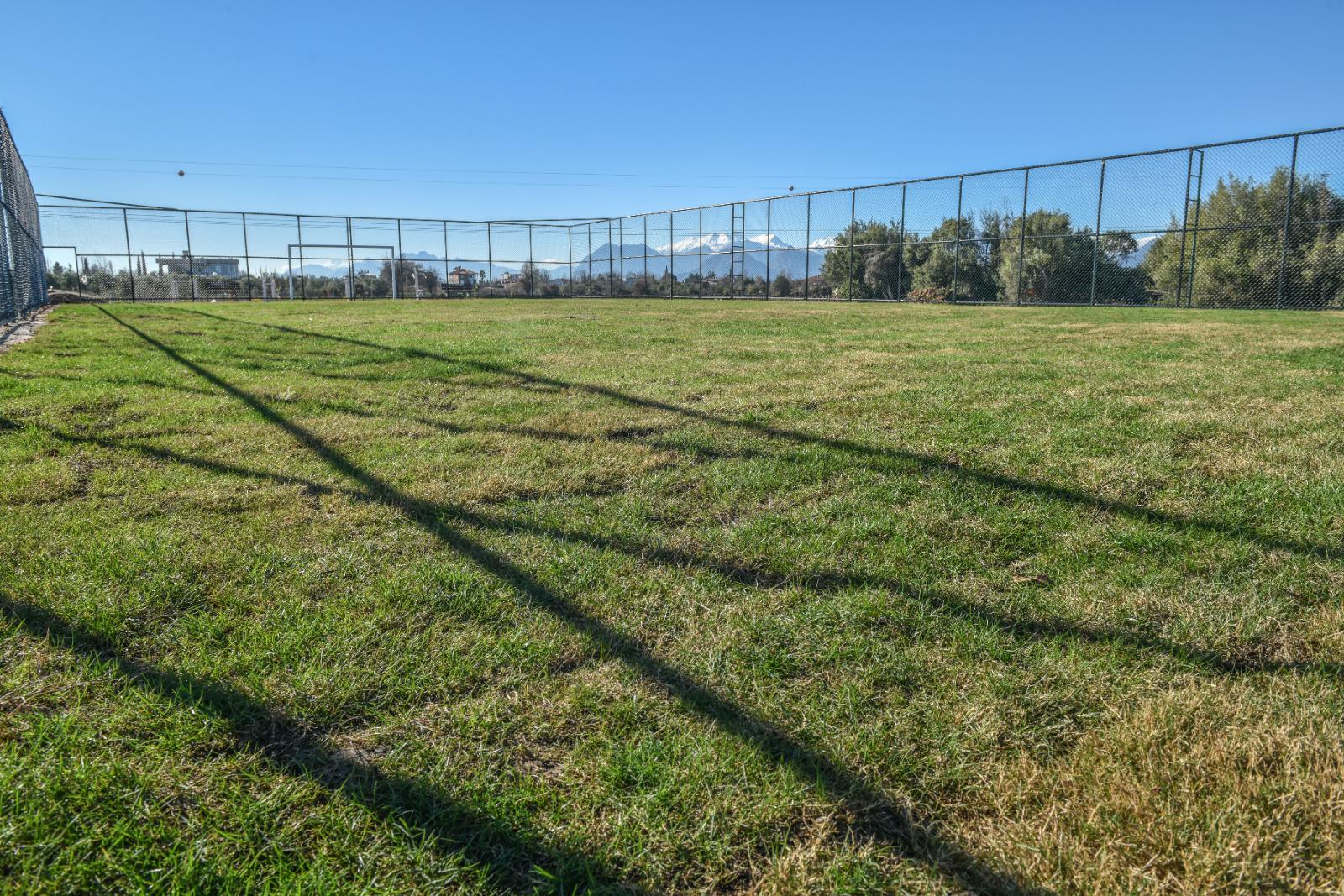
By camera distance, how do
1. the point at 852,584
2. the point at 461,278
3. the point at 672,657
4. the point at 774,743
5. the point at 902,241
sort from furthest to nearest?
the point at 461,278 < the point at 902,241 < the point at 852,584 < the point at 672,657 < the point at 774,743

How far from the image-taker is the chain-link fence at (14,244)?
32.3 ft

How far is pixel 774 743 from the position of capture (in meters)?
1.40

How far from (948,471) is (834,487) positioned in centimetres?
54

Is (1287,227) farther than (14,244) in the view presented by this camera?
Yes

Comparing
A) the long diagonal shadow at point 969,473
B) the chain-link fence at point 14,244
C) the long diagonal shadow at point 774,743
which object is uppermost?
the chain-link fence at point 14,244

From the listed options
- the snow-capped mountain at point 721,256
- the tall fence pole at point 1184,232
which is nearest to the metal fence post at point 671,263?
the snow-capped mountain at point 721,256

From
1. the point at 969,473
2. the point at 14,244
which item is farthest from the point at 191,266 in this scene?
the point at 969,473

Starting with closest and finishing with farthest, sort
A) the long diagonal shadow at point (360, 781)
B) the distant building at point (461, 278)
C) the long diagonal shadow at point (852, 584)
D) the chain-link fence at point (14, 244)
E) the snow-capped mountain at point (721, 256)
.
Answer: the long diagonal shadow at point (360, 781)
the long diagonal shadow at point (852, 584)
the chain-link fence at point (14, 244)
the snow-capped mountain at point (721, 256)
the distant building at point (461, 278)

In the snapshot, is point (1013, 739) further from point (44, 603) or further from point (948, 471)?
point (44, 603)

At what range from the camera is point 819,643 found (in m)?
1.75

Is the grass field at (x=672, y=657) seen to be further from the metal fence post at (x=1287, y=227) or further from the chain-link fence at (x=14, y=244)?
the metal fence post at (x=1287, y=227)

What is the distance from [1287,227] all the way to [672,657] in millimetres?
15702

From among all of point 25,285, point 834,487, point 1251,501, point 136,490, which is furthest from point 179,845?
point 25,285

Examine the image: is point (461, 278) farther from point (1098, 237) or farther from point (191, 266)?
point (1098, 237)
